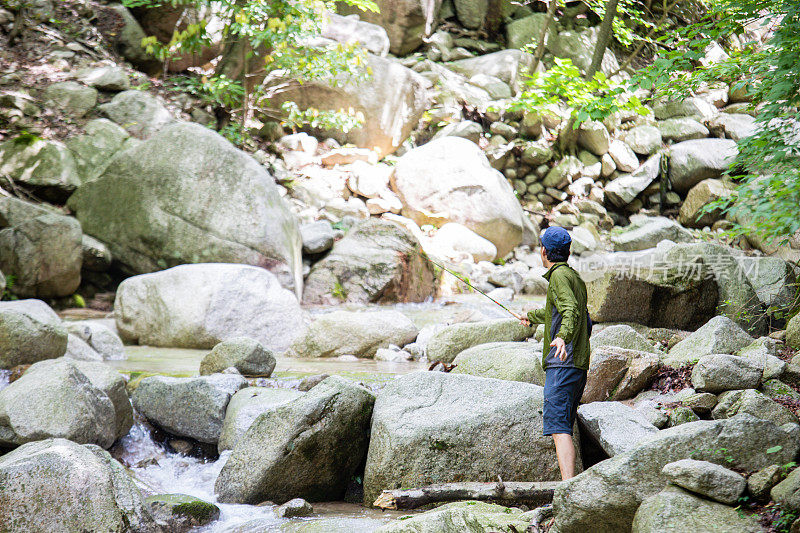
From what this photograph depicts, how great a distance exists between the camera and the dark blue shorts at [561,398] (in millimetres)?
3480

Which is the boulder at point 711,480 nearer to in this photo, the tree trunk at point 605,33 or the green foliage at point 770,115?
the green foliage at point 770,115

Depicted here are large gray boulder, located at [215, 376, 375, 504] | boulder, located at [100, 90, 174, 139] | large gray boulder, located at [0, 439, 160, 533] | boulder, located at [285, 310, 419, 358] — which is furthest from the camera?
boulder, located at [100, 90, 174, 139]

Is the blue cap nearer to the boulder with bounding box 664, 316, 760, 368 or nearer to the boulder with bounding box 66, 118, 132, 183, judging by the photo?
the boulder with bounding box 664, 316, 760, 368

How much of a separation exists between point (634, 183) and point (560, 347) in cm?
1631

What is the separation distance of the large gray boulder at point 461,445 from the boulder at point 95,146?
8446 mm

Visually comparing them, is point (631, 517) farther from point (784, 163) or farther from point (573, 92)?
point (573, 92)

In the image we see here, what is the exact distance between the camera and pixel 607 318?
244 inches

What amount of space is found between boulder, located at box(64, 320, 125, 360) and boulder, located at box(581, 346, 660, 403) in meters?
5.41

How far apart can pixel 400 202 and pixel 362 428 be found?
11.7m

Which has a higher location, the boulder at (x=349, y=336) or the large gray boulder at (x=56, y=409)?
the large gray boulder at (x=56, y=409)

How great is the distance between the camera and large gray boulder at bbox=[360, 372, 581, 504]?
3797mm

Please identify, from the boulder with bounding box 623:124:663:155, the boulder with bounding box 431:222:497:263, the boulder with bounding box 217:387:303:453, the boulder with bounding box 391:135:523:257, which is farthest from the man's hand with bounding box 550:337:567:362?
the boulder with bounding box 623:124:663:155

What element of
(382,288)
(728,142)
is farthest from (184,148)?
(728,142)

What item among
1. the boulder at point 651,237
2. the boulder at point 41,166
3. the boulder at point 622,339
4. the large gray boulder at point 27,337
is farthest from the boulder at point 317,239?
the boulder at point 622,339
